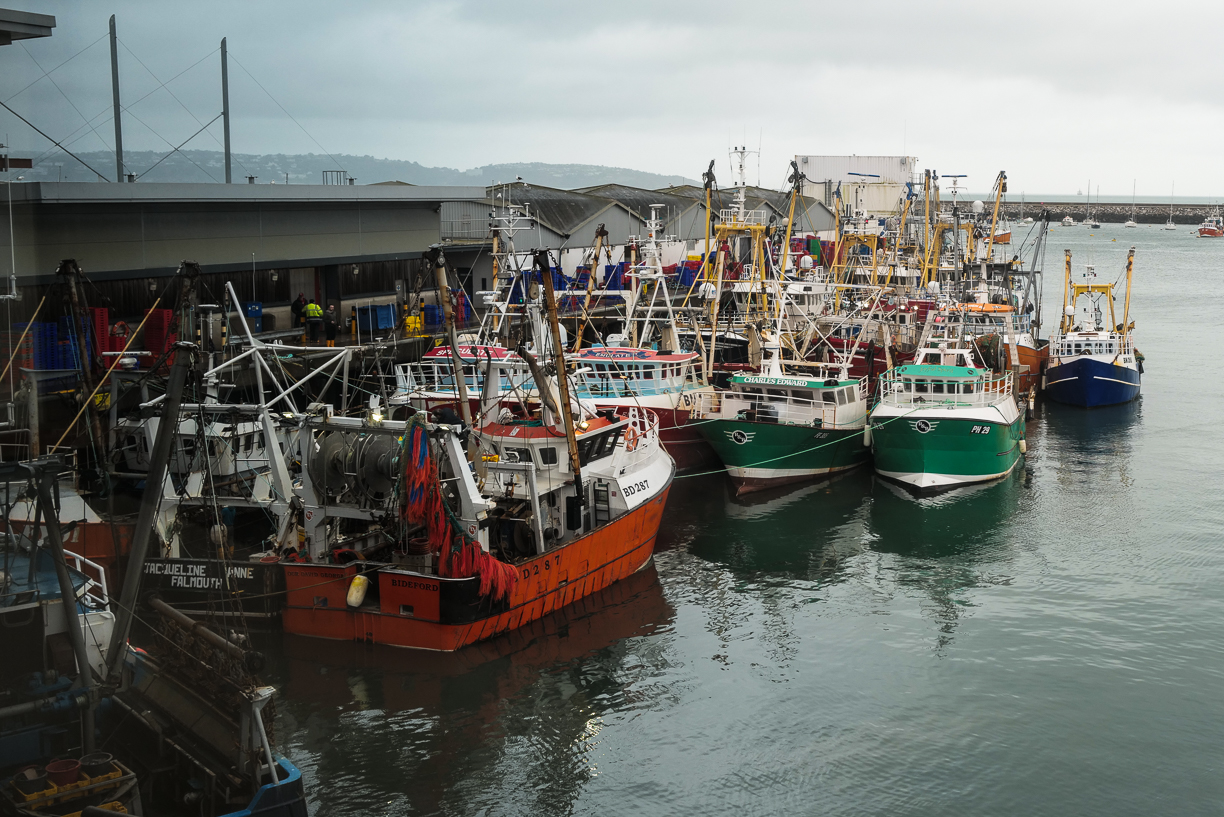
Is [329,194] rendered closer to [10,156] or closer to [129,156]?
[129,156]

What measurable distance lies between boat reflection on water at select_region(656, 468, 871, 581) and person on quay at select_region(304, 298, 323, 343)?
11.3 m

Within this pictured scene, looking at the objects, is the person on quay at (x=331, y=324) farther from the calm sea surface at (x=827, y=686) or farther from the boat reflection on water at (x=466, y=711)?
the boat reflection on water at (x=466, y=711)

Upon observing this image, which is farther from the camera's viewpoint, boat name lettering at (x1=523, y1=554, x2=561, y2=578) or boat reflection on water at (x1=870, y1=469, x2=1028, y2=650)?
boat reflection on water at (x1=870, y1=469, x2=1028, y2=650)

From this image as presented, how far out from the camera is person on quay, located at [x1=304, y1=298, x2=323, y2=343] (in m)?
30.3

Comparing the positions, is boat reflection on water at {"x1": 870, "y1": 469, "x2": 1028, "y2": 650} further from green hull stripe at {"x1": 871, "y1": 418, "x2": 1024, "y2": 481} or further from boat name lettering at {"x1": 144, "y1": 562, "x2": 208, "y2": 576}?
boat name lettering at {"x1": 144, "y1": 562, "x2": 208, "y2": 576}

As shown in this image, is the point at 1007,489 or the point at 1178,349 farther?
the point at 1178,349

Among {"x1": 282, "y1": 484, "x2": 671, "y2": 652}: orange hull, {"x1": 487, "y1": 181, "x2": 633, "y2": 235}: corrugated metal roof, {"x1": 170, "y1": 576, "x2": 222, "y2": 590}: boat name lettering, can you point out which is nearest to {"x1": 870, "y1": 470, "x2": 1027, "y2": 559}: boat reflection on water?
{"x1": 282, "y1": 484, "x2": 671, "y2": 652}: orange hull

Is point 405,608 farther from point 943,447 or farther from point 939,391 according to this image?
point 939,391

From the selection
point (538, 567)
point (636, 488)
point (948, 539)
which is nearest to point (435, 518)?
point (538, 567)

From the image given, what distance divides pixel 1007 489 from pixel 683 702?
15974mm

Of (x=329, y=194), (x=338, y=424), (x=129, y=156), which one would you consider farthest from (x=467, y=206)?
(x=338, y=424)

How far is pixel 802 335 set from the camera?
39.7 m

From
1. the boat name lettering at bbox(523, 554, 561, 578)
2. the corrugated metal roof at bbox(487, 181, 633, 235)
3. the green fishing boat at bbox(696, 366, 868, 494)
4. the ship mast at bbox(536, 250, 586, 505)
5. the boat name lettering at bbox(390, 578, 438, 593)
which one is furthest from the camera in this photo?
the corrugated metal roof at bbox(487, 181, 633, 235)

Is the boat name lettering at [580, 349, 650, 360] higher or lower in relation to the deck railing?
higher
